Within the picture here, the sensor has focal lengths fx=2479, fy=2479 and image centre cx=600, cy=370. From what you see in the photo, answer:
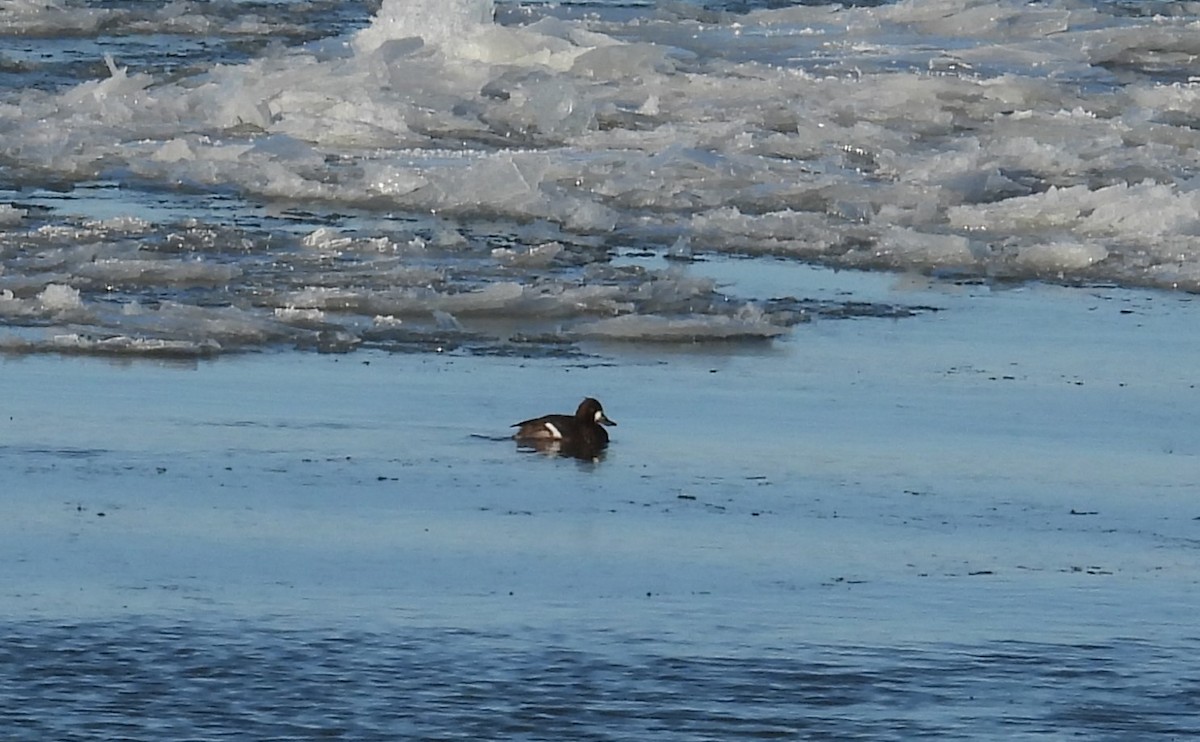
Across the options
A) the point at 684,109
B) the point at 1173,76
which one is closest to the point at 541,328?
the point at 684,109

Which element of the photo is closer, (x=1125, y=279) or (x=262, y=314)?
(x=262, y=314)

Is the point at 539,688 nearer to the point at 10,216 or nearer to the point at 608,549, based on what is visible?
the point at 608,549

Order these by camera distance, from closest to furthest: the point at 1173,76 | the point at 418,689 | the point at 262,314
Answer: the point at 418,689, the point at 262,314, the point at 1173,76

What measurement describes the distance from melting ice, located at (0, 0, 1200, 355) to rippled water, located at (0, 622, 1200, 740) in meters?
3.89

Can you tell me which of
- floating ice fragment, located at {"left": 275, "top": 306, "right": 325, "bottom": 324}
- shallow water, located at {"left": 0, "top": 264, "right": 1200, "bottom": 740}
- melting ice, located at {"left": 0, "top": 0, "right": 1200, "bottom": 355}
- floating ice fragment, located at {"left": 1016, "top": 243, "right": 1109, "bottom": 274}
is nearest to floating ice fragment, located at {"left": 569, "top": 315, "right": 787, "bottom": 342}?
melting ice, located at {"left": 0, "top": 0, "right": 1200, "bottom": 355}

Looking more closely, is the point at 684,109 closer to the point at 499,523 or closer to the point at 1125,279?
the point at 1125,279

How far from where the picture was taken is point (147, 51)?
21.4 metres

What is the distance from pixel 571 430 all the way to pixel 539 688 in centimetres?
243

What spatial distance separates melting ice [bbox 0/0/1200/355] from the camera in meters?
10.6

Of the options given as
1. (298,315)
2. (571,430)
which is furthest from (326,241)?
(571,430)

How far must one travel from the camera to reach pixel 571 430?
25.8ft

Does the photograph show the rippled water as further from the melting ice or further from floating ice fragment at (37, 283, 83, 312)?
floating ice fragment at (37, 283, 83, 312)

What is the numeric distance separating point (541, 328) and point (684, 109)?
6.97 m

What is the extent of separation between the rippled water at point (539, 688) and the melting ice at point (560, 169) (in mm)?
3888
